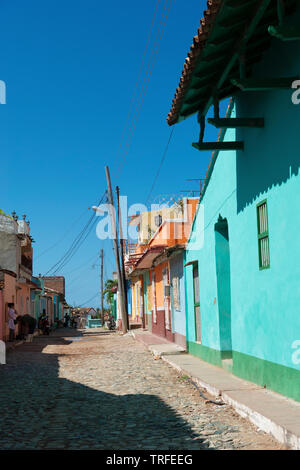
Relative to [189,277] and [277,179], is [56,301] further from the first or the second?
[277,179]

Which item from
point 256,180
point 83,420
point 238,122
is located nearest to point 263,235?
point 256,180

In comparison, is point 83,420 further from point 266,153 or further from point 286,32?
point 286,32

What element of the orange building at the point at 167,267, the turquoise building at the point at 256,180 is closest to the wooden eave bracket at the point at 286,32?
the turquoise building at the point at 256,180

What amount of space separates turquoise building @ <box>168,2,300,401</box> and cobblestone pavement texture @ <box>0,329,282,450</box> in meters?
1.08

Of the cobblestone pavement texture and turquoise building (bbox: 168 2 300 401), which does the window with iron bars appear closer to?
turquoise building (bbox: 168 2 300 401)

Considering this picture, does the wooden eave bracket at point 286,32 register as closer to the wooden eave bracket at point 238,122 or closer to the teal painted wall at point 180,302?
the wooden eave bracket at point 238,122

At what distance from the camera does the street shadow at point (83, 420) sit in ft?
19.4

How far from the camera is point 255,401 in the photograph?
23.4 ft

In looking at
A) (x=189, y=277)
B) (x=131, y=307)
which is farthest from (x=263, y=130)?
(x=131, y=307)

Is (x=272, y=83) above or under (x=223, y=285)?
above

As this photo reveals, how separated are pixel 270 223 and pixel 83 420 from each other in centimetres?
367

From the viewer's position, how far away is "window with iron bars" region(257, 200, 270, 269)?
7.98m

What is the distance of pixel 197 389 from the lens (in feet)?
30.9

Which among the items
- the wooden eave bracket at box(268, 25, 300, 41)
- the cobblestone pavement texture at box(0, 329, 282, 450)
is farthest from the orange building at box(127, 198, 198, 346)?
the wooden eave bracket at box(268, 25, 300, 41)
